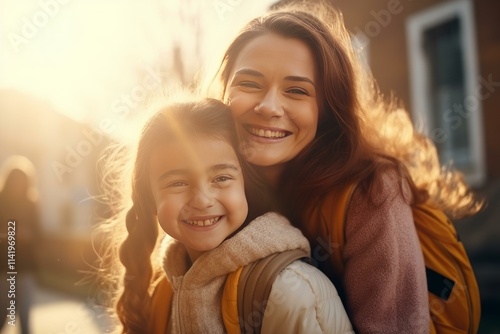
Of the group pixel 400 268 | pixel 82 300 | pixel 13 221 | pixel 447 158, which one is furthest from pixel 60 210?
pixel 400 268

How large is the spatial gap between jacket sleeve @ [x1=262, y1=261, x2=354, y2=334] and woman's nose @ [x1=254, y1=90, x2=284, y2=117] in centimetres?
56

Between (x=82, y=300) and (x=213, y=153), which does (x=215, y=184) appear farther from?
(x=82, y=300)

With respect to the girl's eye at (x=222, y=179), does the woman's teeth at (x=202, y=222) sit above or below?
below

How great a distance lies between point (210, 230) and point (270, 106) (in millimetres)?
512

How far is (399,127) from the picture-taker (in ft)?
8.57

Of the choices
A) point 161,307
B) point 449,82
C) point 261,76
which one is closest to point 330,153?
point 261,76

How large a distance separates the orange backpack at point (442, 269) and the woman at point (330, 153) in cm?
3

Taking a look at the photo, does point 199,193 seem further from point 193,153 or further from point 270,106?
point 270,106

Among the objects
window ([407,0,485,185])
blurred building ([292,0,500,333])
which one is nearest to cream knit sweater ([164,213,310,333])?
blurred building ([292,0,500,333])

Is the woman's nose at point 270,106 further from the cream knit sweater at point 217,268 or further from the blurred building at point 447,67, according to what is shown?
the blurred building at point 447,67

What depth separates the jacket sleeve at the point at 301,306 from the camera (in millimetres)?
1666

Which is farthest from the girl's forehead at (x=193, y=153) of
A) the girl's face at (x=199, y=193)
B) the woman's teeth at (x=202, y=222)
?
the woman's teeth at (x=202, y=222)

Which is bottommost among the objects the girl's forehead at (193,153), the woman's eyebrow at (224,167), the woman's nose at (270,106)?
the woman's eyebrow at (224,167)

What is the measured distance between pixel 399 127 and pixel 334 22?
1.85 ft
